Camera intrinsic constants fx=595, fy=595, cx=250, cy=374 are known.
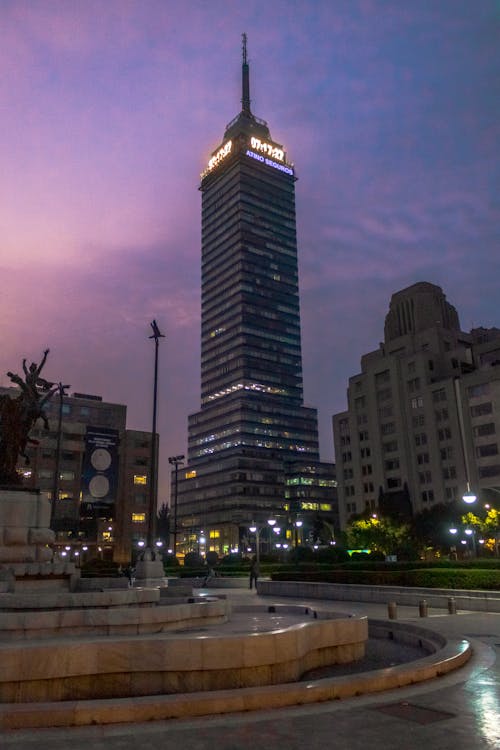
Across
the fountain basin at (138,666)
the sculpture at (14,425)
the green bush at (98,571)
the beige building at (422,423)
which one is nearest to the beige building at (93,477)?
the green bush at (98,571)

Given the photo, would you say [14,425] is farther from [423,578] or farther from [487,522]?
[487,522]

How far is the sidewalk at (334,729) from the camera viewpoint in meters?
6.68

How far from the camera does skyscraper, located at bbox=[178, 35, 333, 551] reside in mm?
160500

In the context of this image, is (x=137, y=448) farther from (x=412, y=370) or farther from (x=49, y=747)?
(x=49, y=747)

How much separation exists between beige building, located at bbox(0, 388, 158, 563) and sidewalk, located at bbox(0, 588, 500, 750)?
79.6 meters

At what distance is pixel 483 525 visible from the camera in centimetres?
6062

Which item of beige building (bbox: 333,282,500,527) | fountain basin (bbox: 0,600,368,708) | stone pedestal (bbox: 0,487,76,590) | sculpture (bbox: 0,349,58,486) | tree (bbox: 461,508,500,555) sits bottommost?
fountain basin (bbox: 0,600,368,708)

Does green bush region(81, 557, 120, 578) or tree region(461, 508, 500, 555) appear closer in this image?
green bush region(81, 557, 120, 578)

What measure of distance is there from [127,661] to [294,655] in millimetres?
2916

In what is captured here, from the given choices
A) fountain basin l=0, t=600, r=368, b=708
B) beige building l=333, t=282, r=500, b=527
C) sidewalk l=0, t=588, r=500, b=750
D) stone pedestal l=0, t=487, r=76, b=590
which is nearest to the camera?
sidewalk l=0, t=588, r=500, b=750

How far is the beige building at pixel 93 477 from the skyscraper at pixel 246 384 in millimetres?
49166

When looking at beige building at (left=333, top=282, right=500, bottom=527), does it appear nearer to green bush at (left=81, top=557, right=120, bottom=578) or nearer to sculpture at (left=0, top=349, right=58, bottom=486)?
green bush at (left=81, top=557, right=120, bottom=578)

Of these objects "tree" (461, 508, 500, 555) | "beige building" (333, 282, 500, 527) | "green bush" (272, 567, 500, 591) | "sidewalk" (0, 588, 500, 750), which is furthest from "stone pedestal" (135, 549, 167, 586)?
"beige building" (333, 282, 500, 527)

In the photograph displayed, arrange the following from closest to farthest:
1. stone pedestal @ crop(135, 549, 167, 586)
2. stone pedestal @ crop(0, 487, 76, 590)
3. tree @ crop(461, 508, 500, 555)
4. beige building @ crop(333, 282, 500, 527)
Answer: stone pedestal @ crop(0, 487, 76, 590), stone pedestal @ crop(135, 549, 167, 586), tree @ crop(461, 508, 500, 555), beige building @ crop(333, 282, 500, 527)
